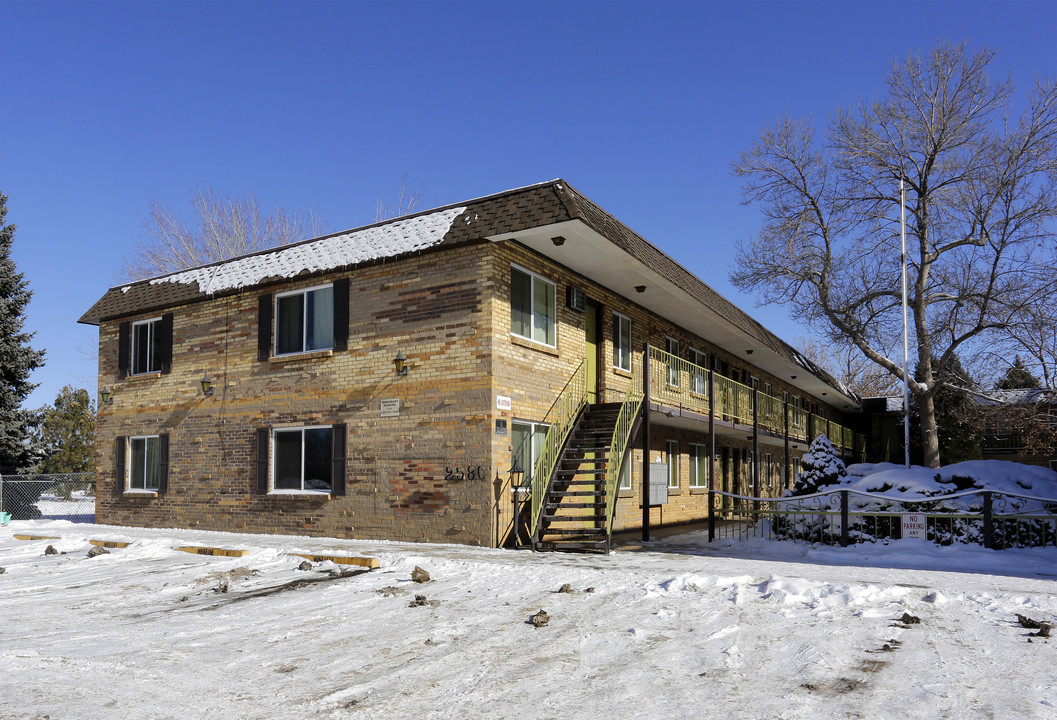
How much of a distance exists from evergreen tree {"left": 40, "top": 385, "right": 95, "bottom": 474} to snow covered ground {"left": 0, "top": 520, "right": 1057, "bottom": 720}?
31.7 metres

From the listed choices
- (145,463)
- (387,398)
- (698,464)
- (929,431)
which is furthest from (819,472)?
(145,463)

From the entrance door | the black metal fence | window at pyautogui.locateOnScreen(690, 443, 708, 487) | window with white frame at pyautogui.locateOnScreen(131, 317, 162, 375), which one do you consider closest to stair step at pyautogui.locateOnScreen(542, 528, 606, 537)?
the black metal fence

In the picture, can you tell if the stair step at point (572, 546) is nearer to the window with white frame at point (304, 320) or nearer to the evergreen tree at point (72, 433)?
the window with white frame at point (304, 320)

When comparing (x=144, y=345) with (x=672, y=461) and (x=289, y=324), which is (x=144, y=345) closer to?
(x=289, y=324)

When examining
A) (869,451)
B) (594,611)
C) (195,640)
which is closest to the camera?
(195,640)

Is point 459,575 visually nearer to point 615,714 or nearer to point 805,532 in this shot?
point 615,714

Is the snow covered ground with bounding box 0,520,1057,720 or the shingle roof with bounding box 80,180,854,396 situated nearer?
the snow covered ground with bounding box 0,520,1057,720

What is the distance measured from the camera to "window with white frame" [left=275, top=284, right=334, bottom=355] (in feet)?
53.6

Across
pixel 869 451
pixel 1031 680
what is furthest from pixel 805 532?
pixel 869 451

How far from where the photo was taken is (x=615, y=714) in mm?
5254

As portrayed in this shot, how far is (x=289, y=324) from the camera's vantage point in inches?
667

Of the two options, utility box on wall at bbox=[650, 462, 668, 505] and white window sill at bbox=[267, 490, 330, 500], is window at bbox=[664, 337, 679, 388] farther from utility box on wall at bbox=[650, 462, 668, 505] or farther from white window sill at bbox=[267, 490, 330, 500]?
white window sill at bbox=[267, 490, 330, 500]

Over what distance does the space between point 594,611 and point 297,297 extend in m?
10.8

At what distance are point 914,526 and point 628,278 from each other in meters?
7.23
